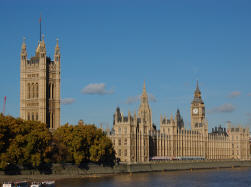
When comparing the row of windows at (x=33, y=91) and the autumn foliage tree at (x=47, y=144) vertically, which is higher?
the row of windows at (x=33, y=91)

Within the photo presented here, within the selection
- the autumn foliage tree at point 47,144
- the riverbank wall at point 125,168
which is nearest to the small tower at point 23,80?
the autumn foliage tree at point 47,144

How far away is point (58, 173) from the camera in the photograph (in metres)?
98.9

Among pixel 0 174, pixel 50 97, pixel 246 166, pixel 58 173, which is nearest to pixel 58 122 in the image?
pixel 50 97

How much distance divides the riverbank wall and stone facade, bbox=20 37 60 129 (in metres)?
24.3

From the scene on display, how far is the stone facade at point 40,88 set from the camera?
13438 cm

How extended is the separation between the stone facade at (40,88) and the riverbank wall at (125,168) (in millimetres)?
24317

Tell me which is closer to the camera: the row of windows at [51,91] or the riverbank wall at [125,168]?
the riverbank wall at [125,168]

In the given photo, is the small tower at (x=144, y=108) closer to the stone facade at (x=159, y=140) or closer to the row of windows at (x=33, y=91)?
the stone facade at (x=159, y=140)

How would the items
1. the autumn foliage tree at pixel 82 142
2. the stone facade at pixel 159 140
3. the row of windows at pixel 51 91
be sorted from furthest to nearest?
the row of windows at pixel 51 91 < the stone facade at pixel 159 140 < the autumn foliage tree at pixel 82 142

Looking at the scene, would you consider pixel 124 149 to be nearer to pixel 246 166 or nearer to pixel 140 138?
pixel 140 138

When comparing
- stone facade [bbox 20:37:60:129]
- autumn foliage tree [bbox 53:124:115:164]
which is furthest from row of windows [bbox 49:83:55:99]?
autumn foliage tree [bbox 53:124:115:164]

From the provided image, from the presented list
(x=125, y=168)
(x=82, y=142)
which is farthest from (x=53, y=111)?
(x=82, y=142)

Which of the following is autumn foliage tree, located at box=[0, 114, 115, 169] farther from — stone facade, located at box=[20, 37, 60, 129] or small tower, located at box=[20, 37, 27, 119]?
small tower, located at box=[20, 37, 27, 119]

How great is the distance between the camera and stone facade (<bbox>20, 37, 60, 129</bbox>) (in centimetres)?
13438
